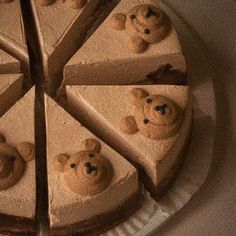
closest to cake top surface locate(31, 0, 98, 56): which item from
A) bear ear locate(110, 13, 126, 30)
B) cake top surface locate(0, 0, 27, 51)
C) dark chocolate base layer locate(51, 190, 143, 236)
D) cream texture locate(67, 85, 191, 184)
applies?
cake top surface locate(0, 0, 27, 51)

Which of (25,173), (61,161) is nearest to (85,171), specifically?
(61,161)

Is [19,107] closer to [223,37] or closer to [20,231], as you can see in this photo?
[20,231]

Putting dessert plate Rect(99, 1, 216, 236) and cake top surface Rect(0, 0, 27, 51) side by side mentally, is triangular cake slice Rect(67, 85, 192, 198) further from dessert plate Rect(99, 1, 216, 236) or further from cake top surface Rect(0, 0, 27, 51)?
cake top surface Rect(0, 0, 27, 51)

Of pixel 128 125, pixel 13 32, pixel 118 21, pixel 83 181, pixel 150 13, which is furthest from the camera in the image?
pixel 13 32

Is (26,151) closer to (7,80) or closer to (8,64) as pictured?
(7,80)

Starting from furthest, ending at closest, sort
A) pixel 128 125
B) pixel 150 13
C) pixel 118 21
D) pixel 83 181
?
pixel 118 21 → pixel 150 13 → pixel 128 125 → pixel 83 181

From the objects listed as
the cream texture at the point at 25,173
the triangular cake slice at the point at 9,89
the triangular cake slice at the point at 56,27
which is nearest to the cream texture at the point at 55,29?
the triangular cake slice at the point at 56,27
